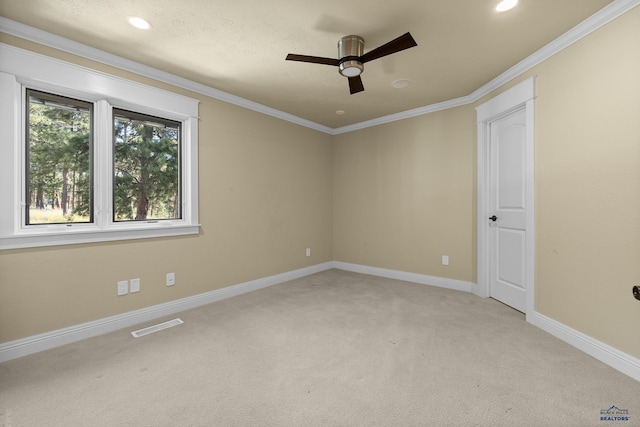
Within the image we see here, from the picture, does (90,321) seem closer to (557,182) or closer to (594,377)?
(594,377)

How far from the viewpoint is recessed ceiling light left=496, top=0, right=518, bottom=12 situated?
1.97 m

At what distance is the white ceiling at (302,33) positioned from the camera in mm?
2020

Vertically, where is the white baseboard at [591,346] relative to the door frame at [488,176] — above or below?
below

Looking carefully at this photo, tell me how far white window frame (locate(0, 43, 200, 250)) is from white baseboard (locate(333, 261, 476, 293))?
Result: 2.68 meters

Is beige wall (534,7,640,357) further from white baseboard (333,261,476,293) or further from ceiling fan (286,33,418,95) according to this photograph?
ceiling fan (286,33,418,95)

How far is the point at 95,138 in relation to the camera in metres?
2.62

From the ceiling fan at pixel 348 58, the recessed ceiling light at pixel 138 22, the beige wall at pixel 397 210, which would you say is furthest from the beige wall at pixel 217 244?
the ceiling fan at pixel 348 58

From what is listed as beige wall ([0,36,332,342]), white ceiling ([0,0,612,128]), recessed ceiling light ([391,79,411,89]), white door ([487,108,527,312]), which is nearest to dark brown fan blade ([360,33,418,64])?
white ceiling ([0,0,612,128])

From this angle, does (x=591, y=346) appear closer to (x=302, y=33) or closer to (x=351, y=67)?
(x=351, y=67)

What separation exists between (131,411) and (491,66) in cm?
397

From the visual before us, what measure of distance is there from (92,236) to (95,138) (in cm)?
88

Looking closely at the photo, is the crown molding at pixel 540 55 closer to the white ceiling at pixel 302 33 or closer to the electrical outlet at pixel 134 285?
the white ceiling at pixel 302 33

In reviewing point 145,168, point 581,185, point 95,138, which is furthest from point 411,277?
point 95,138

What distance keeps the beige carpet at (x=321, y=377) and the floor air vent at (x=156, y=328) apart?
8 cm
